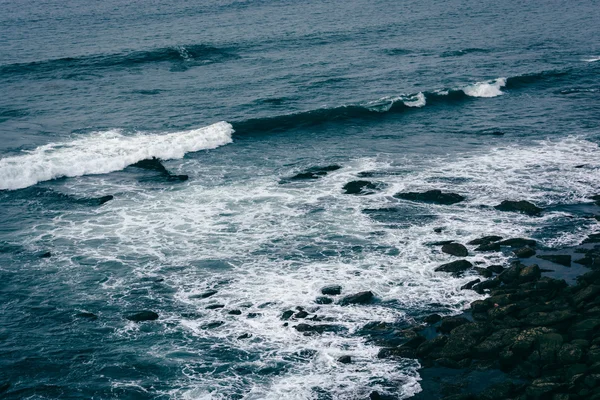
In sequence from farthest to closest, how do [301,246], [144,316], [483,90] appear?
[483,90]
[301,246]
[144,316]

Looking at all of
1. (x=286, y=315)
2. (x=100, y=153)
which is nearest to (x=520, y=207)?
(x=286, y=315)

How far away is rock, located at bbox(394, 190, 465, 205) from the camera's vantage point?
2758cm

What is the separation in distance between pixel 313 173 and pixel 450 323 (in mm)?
14563

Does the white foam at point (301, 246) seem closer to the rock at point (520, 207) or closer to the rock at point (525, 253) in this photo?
the rock at point (520, 207)

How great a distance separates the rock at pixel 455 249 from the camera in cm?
2277

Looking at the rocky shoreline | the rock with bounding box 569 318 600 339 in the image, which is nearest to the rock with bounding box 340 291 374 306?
the rocky shoreline

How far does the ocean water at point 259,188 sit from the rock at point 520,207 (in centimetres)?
67

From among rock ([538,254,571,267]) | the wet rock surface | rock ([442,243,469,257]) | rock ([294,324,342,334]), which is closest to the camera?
the wet rock surface

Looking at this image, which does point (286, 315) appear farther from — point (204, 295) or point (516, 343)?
point (516, 343)

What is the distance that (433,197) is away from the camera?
91.6 ft

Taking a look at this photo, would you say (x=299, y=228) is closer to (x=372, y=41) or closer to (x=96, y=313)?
(x=96, y=313)

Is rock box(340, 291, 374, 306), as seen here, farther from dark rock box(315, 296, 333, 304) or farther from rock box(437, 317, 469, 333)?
rock box(437, 317, 469, 333)

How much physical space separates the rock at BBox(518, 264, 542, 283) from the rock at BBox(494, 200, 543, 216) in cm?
563

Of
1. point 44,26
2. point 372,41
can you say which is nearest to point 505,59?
point 372,41
